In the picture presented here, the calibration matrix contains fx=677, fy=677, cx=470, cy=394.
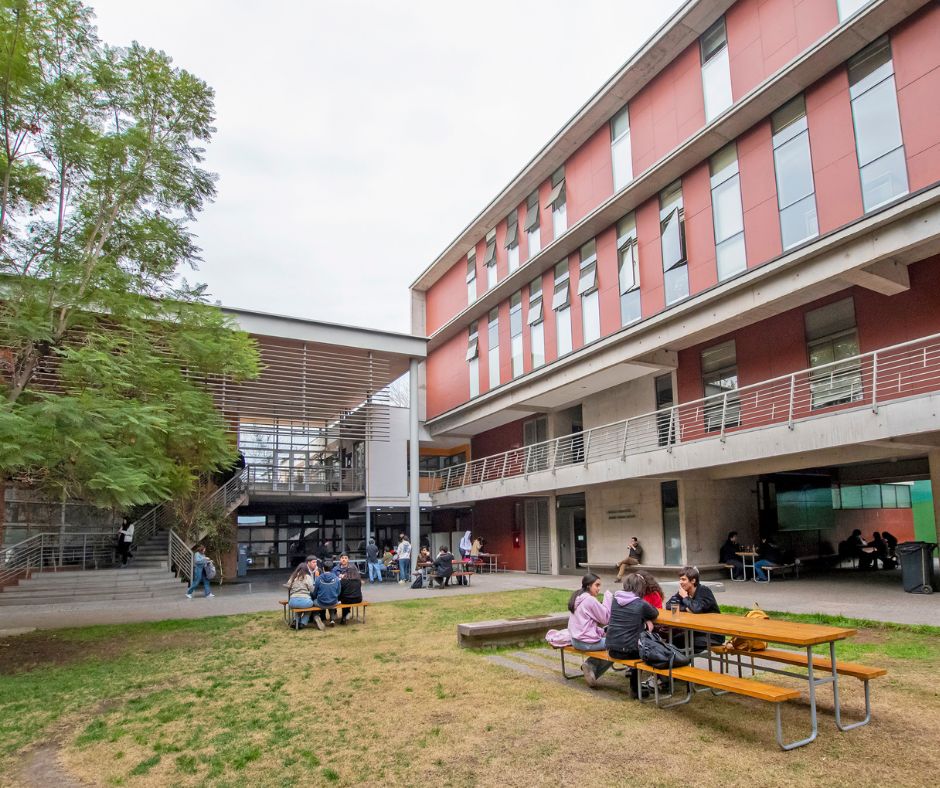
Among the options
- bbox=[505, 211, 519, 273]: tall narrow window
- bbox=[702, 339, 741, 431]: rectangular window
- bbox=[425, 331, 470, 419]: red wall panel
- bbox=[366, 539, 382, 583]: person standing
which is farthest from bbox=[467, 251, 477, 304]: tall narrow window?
bbox=[702, 339, 741, 431]: rectangular window

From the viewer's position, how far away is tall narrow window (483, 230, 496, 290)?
86.6 feet

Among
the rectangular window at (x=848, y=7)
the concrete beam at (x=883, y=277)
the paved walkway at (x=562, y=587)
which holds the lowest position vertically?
the paved walkway at (x=562, y=587)

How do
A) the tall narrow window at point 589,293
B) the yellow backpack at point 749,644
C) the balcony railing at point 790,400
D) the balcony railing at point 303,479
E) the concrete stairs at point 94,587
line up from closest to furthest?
the yellow backpack at point 749,644
the balcony railing at point 790,400
the concrete stairs at point 94,587
the tall narrow window at point 589,293
the balcony railing at point 303,479

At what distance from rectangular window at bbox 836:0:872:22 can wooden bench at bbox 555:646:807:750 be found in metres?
12.9

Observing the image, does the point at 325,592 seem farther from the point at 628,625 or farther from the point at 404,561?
the point at 404,561

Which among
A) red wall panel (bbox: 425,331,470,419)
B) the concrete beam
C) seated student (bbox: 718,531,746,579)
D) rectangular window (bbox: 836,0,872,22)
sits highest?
rectangular window (bbox: 836,0,872,22)

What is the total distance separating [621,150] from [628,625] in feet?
54.0

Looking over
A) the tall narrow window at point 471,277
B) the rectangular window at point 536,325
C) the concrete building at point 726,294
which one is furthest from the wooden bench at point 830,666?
the tall narrow window at point 471,277

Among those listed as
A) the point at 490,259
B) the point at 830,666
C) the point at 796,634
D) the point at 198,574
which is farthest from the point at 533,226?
the point at 796,634

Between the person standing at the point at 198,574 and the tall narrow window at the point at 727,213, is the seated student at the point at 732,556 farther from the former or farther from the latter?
the person standing at the point at 198,574

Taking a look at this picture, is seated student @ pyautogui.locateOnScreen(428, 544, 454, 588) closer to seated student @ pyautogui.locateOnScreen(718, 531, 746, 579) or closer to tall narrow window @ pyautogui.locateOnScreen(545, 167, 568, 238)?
seated student @ pyautogui.locateOnScreen(718, 531, 746, 579)

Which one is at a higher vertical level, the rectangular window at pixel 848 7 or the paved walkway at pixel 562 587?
the rectangular window at pixel 848 7

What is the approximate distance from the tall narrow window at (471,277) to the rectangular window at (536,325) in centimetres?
457

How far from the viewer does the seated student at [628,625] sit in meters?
6.12
